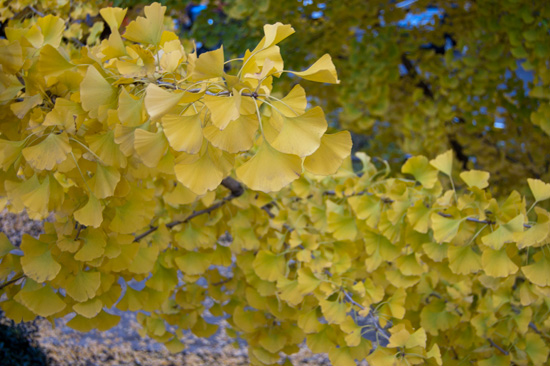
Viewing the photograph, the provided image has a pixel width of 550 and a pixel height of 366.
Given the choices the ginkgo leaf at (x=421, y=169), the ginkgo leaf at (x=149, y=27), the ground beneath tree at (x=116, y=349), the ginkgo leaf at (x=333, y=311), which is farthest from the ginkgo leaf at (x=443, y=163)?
the ground beneath tree at (x=116, y=349)

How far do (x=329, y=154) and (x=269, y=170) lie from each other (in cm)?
6

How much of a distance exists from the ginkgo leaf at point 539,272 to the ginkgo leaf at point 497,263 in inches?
0.6

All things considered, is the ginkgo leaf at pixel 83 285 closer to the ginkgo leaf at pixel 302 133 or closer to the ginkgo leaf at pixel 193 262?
the ginkgo leaf at pixel 193 262

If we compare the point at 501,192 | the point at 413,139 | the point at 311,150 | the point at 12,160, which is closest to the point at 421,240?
the point at 311,150

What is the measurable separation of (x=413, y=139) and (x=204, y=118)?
148cm

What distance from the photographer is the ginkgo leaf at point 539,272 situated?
69cm

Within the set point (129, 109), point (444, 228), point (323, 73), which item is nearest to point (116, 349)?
point (444, 228)

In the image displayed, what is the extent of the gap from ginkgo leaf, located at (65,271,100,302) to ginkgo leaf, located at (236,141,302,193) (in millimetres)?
317

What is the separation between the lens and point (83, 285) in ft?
2.12

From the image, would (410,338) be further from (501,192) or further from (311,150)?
(501,192)

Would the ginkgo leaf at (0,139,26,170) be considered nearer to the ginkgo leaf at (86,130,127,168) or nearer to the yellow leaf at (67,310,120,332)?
the ginkgo leaf at (86,130,127,168)

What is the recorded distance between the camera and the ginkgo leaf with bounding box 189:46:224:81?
0.42 metres

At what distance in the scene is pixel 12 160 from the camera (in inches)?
21.0

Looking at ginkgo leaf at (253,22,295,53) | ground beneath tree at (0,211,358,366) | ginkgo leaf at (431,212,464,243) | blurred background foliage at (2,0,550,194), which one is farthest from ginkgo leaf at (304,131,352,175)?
ground beneath tree at (0,211,358,366)
